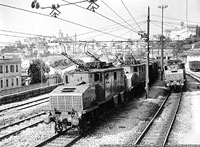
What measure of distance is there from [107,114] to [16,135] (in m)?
5.94

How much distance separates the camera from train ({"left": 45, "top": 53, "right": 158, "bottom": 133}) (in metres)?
12.2

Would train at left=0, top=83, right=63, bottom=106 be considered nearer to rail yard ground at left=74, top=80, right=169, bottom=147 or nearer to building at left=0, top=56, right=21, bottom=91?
rail yard ground at left=74, top=80, right=169, bottom=147

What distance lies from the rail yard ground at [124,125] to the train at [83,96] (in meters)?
0.72

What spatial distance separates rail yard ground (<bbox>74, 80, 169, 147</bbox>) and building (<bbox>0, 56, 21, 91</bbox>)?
116 ft

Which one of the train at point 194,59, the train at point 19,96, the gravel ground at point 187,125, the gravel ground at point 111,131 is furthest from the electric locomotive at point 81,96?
the train at point 194,59

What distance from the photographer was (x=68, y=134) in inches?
508

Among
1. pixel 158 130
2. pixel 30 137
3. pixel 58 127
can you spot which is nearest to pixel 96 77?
pixel 58 127

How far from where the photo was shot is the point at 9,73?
51.5m

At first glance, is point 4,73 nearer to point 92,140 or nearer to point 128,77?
point 128,77

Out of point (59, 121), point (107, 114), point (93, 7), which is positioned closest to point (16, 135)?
point (59, 121)

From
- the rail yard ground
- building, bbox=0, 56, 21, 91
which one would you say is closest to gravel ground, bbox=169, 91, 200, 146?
the rail yard ground

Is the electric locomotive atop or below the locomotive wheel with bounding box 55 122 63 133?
atop

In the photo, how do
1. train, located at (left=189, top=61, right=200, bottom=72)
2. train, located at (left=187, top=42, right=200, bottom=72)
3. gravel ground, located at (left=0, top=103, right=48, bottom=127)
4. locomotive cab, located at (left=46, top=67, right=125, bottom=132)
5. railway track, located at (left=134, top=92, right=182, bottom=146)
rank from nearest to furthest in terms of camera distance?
railway track, located at (left=134, top=92, right=182, bottom=146) < locomotive cab, located at (left=46, top=67, right=125, bottom=132) < gravel ground, located at (left=0, top=103, right=48, bottom=127) < train, located at (left=189, top=61, right=200, bottom=72) < train, located at (left=187, top=42, right=200, bottom=72)

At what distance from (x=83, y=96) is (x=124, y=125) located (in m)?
3.52
